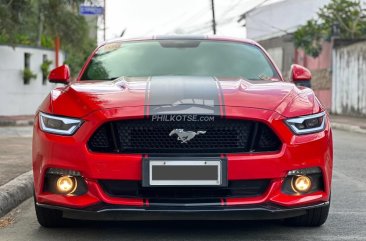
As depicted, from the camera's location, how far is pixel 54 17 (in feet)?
82.4

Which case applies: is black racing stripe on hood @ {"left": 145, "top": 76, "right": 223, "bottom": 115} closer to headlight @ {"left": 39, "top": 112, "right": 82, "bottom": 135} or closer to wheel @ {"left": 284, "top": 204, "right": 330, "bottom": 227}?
headlight @ {"left": 39, "top": 112, "right": 82, "bottom": 135}

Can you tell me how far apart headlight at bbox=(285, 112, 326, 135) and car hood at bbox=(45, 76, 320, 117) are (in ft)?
0.15

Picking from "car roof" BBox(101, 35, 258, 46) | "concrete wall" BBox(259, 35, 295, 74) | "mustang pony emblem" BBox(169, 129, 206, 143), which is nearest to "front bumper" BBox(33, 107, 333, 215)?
"mustang pony emblem" BBox(169, 129, 206, 143)

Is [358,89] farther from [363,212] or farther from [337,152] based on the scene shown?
[363,212]

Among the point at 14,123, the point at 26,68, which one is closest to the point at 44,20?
the point at 26,68

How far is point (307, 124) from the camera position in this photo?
194 inches

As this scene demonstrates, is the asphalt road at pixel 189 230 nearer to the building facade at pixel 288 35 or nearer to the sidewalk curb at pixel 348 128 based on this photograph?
the sidewalk curb at pixel 348 128

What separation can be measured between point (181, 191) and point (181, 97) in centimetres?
64

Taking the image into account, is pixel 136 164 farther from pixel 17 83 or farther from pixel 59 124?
pixel 17 83

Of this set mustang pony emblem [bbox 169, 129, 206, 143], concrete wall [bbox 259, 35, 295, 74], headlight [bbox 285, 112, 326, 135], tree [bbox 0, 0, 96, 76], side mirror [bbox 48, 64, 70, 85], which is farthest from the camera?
concrete wall [bbox 259, 35, 295, 74]

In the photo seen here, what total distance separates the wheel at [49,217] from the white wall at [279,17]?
38275 millimetres

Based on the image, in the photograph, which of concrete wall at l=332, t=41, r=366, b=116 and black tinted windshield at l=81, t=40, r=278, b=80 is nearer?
black tinted windshield at l=81, t=40, r=278, b=80

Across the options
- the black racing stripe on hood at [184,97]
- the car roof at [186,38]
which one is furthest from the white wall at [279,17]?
the black racing stripe on hood at [184,97]

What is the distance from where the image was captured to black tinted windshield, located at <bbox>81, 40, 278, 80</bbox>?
19.8ft
